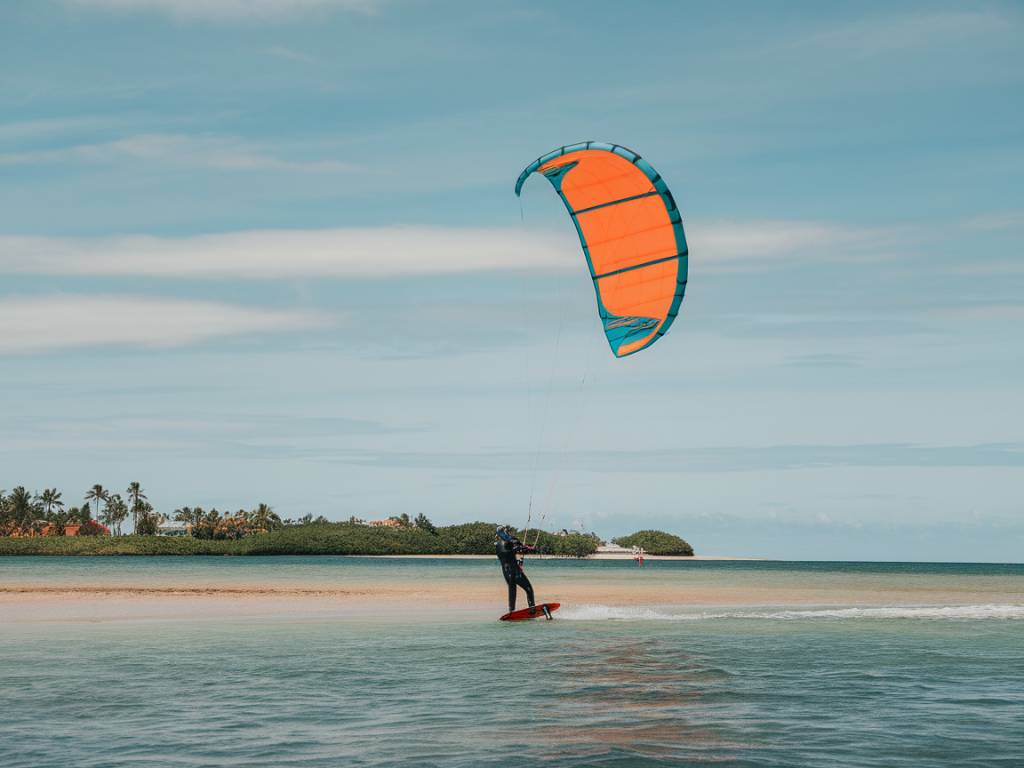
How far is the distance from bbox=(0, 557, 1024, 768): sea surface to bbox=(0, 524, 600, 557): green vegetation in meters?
91.3

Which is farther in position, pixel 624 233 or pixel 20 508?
pixel 20 508

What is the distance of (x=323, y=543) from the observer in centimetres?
13162

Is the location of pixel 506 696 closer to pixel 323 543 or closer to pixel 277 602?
pixel 277 602

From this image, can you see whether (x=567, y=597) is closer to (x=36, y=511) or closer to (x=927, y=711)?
(x=927, y=711)

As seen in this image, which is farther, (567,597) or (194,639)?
(567,597)

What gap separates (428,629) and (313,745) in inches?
438

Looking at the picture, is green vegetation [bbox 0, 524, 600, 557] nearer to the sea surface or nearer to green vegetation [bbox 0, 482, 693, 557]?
green vegetation [bbox 0, 482, 693, 557]

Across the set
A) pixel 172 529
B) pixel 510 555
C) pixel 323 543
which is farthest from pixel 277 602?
pixel 172 529

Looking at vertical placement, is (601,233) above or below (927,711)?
above

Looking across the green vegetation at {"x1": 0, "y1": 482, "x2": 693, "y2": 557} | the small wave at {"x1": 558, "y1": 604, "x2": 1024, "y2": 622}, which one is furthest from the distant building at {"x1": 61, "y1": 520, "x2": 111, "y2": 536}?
the small wave at {"x1": 558, "y1": 604, "x2": 1024, "y2": 622}

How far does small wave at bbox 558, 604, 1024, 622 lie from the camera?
2394cm

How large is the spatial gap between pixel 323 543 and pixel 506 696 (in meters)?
123

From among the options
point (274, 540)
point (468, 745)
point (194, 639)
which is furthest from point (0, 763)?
point (274, 540)

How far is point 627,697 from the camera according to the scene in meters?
12.0
